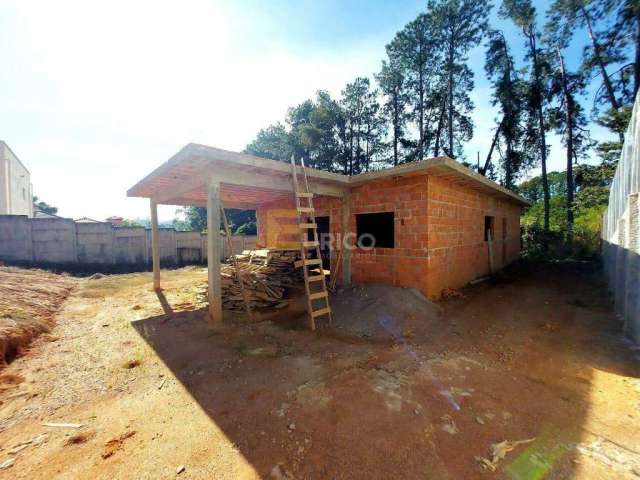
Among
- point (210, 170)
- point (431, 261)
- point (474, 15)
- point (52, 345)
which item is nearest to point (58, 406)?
point (52, 345)

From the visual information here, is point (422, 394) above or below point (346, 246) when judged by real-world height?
below

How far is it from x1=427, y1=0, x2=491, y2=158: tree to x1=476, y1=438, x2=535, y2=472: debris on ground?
18.9m

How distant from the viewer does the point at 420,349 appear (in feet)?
13.0

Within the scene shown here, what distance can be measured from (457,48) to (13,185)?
31158 mm

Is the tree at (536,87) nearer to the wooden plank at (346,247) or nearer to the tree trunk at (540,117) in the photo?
the tree trunk at (540,117)

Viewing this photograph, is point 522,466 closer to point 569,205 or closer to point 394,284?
point 394,284

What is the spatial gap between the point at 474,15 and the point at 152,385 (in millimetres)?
23865

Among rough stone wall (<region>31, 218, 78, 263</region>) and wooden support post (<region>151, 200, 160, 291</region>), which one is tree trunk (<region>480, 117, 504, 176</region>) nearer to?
wooden support post (<region>151, 200, 160, 291</region>)

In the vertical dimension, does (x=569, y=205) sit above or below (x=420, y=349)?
above

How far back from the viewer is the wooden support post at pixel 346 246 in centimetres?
673

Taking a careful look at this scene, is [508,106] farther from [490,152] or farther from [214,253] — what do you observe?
[214,253]

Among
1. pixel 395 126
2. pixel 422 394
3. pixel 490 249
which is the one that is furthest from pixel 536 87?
pixel 422 394

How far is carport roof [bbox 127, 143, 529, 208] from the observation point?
439cm

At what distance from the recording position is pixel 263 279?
6215mm
